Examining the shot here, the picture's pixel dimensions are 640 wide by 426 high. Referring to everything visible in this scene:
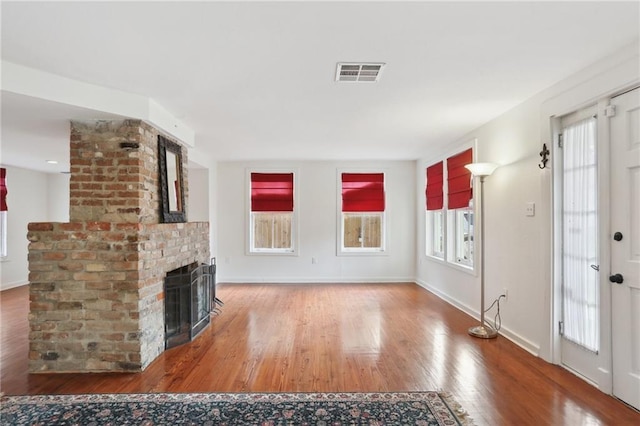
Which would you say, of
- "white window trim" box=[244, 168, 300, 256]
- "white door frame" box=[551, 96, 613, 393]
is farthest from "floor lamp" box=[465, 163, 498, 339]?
"white window trim" box=[244, 168, 300, 256]

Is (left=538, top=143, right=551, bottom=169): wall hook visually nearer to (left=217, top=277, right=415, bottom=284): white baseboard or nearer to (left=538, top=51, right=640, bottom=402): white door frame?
(left=538, top=51, right=640, bottom=402): white door frame

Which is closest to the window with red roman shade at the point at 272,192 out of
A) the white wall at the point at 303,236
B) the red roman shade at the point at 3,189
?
the white wall at the point at 303,236

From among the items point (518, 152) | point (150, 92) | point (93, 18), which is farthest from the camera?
point (518, 152)

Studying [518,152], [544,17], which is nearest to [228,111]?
[544,17]

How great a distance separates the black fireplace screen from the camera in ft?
11.9

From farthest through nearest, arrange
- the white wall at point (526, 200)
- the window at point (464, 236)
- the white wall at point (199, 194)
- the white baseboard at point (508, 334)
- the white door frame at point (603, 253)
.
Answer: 1. the white wall at point (199, 194)
2. the window at point (464, 236)
3. the white baseboard at point (508, 334)
4. the white wall at point (526, 200)
5. the white door frame at point (603, 253)

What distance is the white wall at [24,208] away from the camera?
6715mm

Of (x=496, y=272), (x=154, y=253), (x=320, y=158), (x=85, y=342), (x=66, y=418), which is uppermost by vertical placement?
(x=320, y=158)

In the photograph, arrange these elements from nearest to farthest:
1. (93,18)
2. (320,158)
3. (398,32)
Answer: (93,18) → (398,32) → (320,158)

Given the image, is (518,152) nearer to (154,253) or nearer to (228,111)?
(228,111)

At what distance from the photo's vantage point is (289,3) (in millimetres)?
1918

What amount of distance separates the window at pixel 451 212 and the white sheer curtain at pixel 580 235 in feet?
5.45

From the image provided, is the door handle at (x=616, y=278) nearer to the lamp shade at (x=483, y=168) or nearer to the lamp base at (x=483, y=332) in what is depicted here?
the lamp base at (x=483, y=332)

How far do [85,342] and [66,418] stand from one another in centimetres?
86
